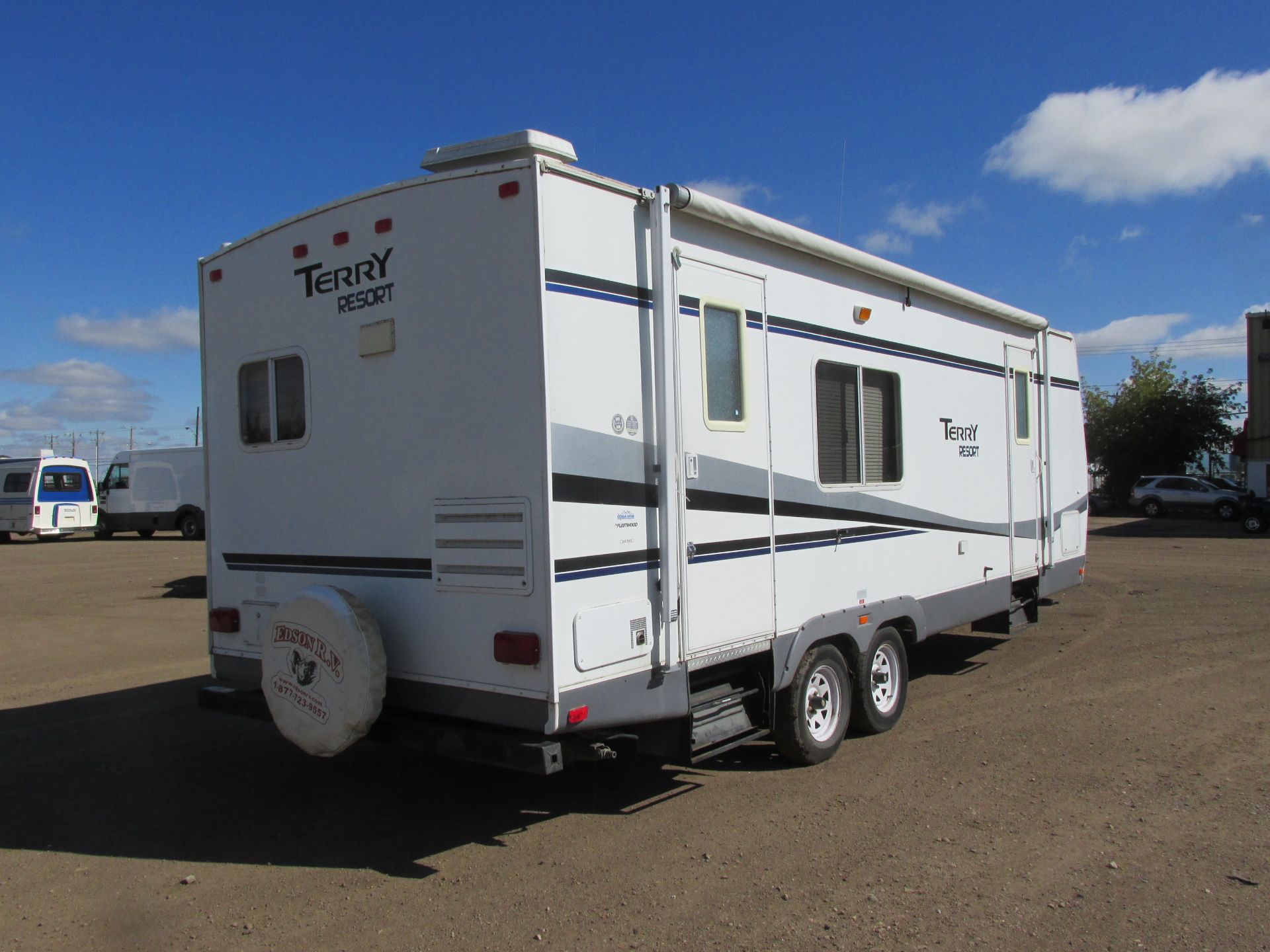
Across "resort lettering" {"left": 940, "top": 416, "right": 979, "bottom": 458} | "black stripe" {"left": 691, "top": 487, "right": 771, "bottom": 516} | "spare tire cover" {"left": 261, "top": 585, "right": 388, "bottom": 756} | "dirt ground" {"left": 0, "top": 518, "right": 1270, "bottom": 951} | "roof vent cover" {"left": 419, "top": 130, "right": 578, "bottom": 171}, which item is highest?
"roof vent cover" {"left": 419, "top": 130, "right": 578, "bottom": 171}

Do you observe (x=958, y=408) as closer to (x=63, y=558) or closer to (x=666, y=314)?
(x=666, y=314)

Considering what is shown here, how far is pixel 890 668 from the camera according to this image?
6.30 m

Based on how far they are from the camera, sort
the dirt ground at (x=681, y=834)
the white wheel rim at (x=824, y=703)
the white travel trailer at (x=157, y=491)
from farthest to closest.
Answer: the white travel trailer at (x=157, y=491)
the white wheel rim at (x=824, y=703)
the dirt ground at (x=681, y=834)

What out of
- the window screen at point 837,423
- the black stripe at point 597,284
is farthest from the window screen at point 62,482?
the black stripe at point 597,284

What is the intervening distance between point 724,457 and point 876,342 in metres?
1.96

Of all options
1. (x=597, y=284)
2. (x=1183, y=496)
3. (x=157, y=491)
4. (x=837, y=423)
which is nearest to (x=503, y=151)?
(x=597, y=284)

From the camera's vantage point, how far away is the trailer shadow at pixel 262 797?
4.53 meters

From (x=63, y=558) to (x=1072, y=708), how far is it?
2125cm

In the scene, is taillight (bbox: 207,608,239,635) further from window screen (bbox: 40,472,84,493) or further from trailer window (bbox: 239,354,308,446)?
window screen (bbox: 40,472,84,493)

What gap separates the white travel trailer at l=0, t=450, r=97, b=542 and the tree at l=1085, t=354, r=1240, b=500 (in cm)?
3478

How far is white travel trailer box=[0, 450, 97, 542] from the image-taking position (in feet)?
87.7

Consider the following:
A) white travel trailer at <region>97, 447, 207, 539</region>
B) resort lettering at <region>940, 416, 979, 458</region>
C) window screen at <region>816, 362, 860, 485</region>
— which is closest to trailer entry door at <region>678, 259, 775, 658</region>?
window screen at <region>816, 362, 860, 485</region>

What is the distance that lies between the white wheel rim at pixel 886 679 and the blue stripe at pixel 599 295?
3.00 metres

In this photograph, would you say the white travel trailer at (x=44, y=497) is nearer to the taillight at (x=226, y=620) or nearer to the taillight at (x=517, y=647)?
the taillight at (x=226, y=620)
